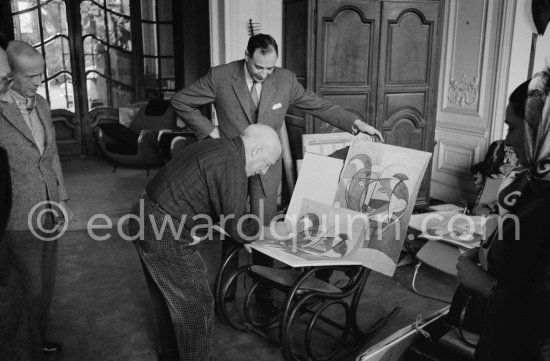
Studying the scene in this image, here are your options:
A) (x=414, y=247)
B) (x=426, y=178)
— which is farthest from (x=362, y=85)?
(x=414, y=247)

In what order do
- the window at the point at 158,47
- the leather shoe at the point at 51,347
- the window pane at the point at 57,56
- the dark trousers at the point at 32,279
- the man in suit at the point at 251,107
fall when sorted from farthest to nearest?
the window at the point at 158,47, the window pane at the point at 57,56, the man in suit at the point at 251,107, the leather shoe at the point at 51,347, the dark trousers at the point at 32,279

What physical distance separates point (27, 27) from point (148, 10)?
168 centimetres

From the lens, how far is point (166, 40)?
7.99 m

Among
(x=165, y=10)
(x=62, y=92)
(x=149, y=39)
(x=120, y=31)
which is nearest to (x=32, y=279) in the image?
(x=62, y=92)

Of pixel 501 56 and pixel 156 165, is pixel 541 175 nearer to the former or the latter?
pixel 501 56

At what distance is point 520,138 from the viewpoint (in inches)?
57.6

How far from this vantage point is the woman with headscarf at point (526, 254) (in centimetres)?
122

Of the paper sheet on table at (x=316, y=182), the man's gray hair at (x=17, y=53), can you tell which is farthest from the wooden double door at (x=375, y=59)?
the man's gray hair at (x=17, y=53)

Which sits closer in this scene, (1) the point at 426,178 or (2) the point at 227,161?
(2) the point at 227,161

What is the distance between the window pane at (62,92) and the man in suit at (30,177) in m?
5.36

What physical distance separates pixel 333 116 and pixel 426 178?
89.0 inches

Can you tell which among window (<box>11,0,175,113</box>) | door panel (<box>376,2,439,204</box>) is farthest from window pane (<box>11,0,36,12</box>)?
door panel (<box>376,2,439,204</box>)

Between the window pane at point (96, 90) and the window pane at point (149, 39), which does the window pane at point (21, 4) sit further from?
the window pane at point (149, 39)

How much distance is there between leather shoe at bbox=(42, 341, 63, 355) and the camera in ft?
9.32
